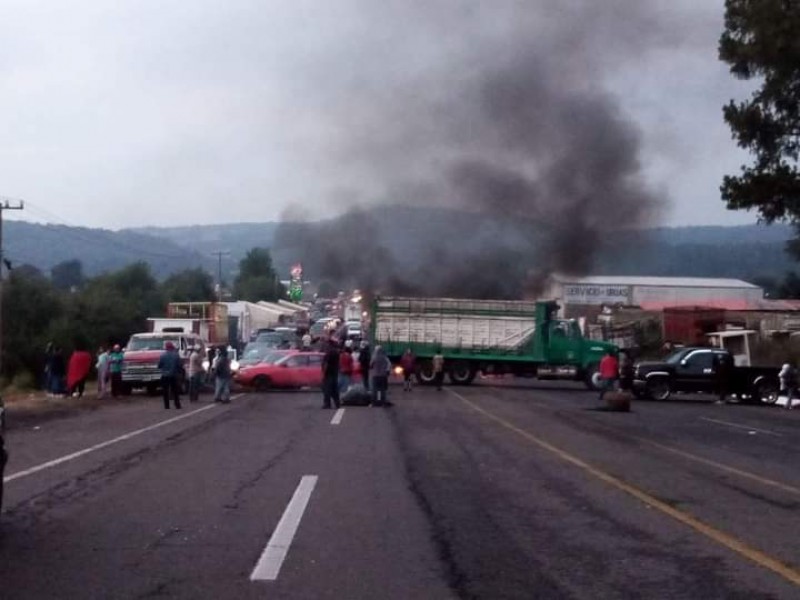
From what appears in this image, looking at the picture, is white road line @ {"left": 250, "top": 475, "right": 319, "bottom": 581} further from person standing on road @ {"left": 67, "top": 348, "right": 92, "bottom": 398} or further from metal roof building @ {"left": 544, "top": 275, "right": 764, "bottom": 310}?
metal roof building @ {"left": 544, "top": 275, "right": 764, "bottom": 310}

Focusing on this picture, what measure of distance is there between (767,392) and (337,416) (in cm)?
1862

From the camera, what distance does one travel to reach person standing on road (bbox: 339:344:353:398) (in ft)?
115

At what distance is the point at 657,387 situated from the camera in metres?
43.2

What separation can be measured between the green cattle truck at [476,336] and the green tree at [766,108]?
1391 cm

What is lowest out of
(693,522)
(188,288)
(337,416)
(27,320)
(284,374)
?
(693,522)

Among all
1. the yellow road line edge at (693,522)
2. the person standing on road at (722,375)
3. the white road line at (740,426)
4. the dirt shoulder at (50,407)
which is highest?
the person standing on road at (722,375)

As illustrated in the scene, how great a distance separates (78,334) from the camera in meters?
69.8

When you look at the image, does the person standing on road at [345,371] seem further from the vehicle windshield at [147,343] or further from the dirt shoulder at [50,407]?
the vehicle windshield at [147,343]

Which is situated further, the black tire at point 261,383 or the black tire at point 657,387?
the black tire at point 657,387

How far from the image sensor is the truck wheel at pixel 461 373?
162 ft

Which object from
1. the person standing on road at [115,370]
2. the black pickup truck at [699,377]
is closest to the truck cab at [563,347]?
the black pickup truck at [699,377]

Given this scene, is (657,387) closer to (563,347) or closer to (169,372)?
(563,347)

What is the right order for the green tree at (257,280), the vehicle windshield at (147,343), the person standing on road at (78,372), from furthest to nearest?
the green tree at (257,280), the vehicle windshield at (147,343), the person standing on road at (78,372)

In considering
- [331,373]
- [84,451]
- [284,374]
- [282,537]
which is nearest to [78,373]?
[284,374]
